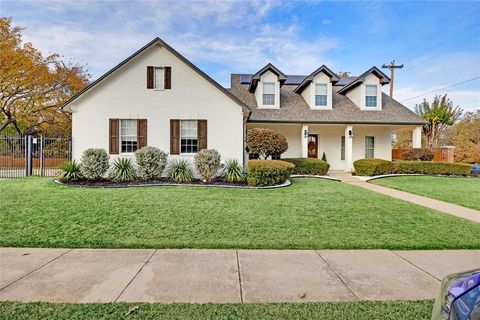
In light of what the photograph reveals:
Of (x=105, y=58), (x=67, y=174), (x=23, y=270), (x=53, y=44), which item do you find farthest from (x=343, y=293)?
(x=53, y=44)

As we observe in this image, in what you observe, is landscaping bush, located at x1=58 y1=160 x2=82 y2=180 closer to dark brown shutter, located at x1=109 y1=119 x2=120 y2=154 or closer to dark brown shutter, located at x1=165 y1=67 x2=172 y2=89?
dark brown shutter, located at x1=109 y1=119 x2=120 y2=154

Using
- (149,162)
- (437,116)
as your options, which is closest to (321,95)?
(149,162)

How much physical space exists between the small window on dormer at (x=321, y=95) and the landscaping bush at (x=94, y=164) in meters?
12.9

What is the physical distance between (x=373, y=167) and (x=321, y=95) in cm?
565

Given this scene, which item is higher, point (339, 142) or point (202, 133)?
point (202, 133)

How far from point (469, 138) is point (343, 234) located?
23486mm

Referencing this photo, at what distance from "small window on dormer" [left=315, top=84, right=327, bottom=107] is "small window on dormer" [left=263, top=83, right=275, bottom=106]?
289 centimetres

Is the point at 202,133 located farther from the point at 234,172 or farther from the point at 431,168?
the point at 431,168

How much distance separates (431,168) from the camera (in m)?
16.2

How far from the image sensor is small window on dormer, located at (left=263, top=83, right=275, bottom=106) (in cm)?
1719


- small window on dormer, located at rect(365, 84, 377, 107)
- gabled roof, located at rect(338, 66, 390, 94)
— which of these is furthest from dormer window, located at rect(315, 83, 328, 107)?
small window on dormer, located at rect(365, 84, 377, 107)

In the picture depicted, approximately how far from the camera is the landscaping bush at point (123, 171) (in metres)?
12.0

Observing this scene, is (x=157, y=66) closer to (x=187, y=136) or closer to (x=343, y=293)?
(x=187, y=136)

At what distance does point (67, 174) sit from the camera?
11680 mm
